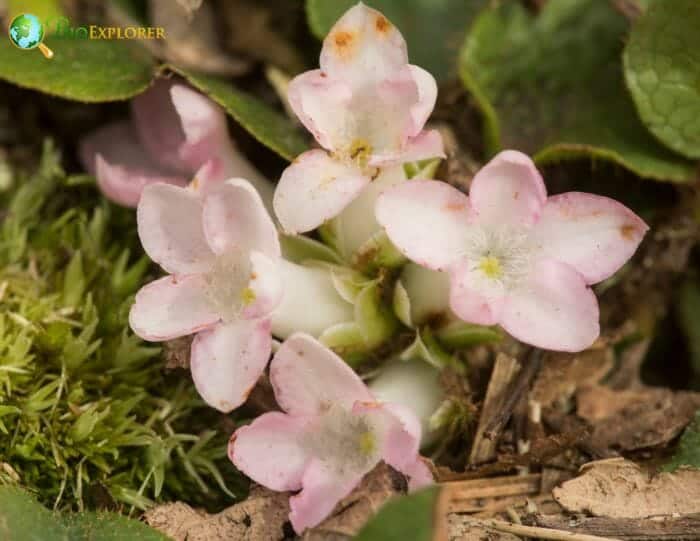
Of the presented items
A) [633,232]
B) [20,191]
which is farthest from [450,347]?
[20,191]

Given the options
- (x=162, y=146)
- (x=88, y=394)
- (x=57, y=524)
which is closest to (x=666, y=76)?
(x=162, y=146)

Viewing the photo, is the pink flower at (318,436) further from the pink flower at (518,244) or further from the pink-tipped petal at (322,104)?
the pink-tipped petal at (322,104)

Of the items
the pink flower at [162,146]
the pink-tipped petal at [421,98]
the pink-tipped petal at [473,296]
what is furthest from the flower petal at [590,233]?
the pink flower at [162,146]

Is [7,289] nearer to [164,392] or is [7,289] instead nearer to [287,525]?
[164,392]

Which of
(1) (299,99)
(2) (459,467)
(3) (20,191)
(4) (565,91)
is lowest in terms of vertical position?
(2) (459,467)

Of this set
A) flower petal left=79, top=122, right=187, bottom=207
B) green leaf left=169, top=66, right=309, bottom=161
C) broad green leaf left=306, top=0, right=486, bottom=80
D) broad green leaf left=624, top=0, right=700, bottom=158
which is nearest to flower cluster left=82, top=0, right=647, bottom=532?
green leaf left=169, top=66, right=309, bottom=161

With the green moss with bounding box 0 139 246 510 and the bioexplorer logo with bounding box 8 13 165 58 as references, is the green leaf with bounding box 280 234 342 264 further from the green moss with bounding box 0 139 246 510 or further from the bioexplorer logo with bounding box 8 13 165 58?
the bioexplorer logo with bounding box 8 13 165 58
